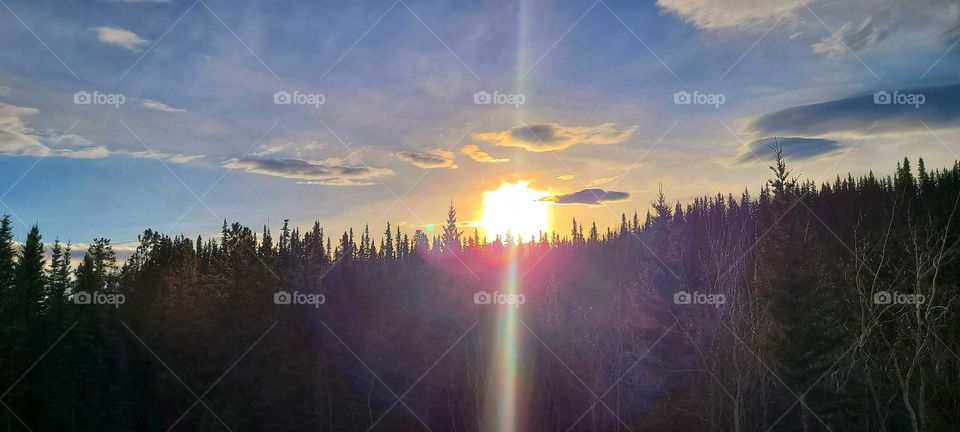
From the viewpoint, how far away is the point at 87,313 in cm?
5153

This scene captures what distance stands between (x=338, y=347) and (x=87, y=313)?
2124 centimetres

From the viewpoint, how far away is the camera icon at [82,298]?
2005 inches

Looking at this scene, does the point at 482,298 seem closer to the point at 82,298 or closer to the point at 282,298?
the point at 282,298

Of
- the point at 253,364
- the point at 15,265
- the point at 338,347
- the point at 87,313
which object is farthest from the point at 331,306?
the point at 15,265

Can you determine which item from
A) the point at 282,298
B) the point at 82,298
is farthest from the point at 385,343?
the point at 82,298

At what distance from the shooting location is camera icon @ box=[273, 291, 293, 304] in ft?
153

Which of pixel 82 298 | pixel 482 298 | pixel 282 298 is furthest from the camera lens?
pixel 82 298

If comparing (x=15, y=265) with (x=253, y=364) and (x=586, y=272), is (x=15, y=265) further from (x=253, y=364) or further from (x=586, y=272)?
(x=586, y=272)

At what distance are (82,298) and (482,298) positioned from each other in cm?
3321

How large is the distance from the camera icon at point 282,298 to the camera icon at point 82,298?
16947mm

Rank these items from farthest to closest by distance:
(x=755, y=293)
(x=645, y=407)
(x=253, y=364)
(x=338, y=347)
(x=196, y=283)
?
(x=196, y=283) < (x=338, y=347) < (x=253, y=364) < (x=645, y=407) < (x=755, y=293)

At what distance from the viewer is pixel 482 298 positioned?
4734cm

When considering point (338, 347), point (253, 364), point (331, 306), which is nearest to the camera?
point (253, 364)

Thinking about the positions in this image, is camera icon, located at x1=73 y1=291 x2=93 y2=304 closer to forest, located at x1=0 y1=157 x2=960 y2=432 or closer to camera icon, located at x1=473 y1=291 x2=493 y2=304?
forest, located at x1=0 y1=157 x2=960 y2=432
